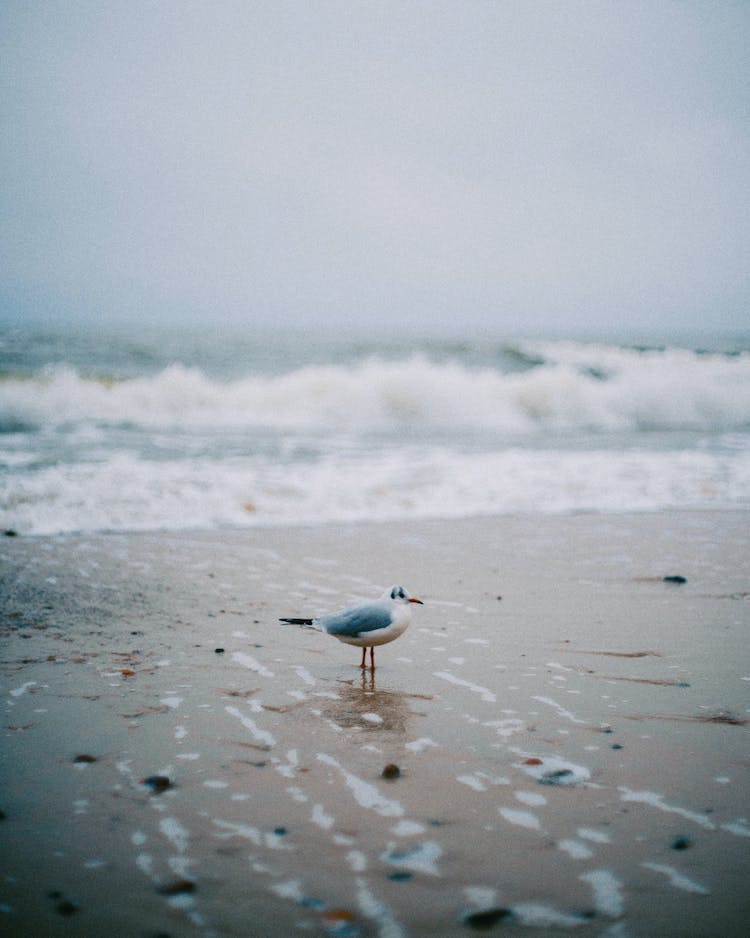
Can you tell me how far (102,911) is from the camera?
2.06m

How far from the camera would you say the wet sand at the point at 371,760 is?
2113 mm

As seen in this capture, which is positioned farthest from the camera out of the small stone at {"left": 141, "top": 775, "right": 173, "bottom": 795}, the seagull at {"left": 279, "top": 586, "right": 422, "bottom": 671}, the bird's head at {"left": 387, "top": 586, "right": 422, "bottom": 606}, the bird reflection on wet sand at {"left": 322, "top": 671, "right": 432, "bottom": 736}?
the bird's head at {"left": 387, "top": 586, "right": 422, "bottom": 606}

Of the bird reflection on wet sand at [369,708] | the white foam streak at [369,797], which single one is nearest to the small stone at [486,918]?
the white foam streak at [369,797]

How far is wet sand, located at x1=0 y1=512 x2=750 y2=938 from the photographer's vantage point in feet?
6.93

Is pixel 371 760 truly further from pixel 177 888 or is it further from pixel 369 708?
pixel 177 888

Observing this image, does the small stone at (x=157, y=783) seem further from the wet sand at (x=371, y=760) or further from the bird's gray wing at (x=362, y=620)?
the bird's gray wing at (x=362, y=620)

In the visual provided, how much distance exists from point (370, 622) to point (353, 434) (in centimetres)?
1180

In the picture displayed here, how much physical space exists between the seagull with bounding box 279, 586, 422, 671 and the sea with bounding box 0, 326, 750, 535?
390 centimetres

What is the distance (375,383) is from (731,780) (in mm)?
17677

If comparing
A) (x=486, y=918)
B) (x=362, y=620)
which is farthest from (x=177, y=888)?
(x=362, y=620)

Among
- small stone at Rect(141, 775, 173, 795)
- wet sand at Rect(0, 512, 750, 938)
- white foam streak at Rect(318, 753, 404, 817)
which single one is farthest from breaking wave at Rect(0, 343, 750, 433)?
white foam streak at Rect(318, 753, 404, 817)

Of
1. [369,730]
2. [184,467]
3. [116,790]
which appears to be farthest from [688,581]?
[184,467]

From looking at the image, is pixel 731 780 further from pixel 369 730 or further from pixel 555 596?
pixel 555 596

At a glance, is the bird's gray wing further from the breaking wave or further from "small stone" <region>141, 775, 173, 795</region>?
the breaking wave
